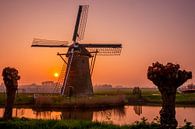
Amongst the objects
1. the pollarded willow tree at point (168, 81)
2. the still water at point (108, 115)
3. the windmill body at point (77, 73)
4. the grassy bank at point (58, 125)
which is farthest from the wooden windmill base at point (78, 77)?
the pollarded willow tree at point (168, 81)

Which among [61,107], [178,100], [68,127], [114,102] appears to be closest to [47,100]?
[61,107]

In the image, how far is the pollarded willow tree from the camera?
1490 centimetres

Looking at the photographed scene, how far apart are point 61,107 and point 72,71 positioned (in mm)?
5708

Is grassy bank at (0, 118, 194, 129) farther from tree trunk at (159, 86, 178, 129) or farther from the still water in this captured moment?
the still water

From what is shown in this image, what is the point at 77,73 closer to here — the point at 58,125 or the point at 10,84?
the point at 10,84

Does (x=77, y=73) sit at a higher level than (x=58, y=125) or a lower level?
higher

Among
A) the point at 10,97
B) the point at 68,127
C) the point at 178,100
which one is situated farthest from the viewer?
the point at 178,100

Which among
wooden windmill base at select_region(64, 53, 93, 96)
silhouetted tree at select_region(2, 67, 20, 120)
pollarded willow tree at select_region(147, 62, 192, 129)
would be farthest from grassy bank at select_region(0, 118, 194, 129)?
wooden windmill base at select_region(64, 53, 93, 96)

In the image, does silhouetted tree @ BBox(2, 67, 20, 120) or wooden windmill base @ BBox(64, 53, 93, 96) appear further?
wooden windmill base @ BBox(64, 53, 93, 96)

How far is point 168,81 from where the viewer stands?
→ 15.2 metres

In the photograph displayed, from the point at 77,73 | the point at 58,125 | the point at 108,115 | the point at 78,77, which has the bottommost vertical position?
the point at 108,115

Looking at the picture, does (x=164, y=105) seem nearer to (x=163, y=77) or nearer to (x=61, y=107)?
(x=163, y=77)

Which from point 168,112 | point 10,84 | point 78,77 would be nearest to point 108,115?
point 10,84

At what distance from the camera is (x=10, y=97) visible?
21.1 metres
